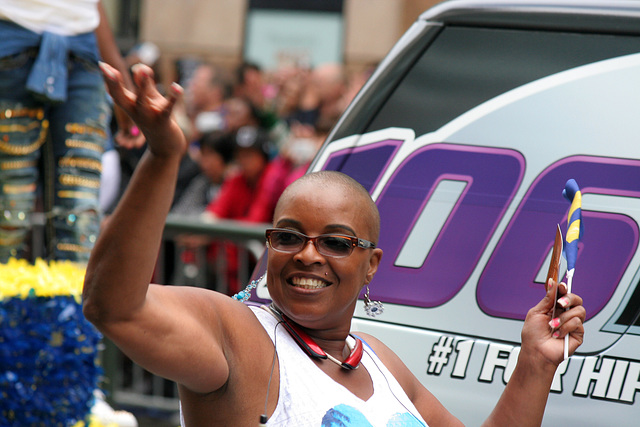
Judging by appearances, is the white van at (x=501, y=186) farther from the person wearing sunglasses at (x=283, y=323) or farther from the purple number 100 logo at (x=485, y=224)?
the person wearing sunglasses at (x=283, y=323)

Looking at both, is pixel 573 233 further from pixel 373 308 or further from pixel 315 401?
pixel 315 401

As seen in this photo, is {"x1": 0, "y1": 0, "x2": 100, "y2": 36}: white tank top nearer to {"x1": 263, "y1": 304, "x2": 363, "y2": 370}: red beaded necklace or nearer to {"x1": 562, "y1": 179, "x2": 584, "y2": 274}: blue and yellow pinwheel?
{"x1": 263, "y1": 304, "x2": 363, "y2": 370}: red beaded necklace

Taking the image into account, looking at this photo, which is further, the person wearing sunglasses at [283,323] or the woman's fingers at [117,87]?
the person wearing sunglasses at [283,323]

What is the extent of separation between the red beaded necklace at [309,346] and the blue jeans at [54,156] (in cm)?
193

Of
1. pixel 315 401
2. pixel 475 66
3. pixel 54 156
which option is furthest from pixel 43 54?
pixel 315 401

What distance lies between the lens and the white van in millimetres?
2656

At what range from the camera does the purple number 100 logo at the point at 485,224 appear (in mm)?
2678

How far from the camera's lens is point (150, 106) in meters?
1.71

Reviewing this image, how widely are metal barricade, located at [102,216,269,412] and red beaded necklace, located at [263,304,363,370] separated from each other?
153 inches

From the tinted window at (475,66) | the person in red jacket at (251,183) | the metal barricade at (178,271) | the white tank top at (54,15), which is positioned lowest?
the metal barricade at (178,271)

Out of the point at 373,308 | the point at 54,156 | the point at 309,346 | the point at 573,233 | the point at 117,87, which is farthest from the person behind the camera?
the point at 54,156

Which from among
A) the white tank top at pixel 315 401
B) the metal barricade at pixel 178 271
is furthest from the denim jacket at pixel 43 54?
the metal barricade at pixel 178 271

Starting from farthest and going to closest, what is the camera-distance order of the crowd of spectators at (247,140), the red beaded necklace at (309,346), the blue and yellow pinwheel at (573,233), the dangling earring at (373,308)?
the crowd of spectators at (247,140) → the dangling earring at (373,308) → the blue and yellow pinwheel at (573,233) → the red beaded necklace at (309,346)

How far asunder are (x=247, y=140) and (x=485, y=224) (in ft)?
15.9
